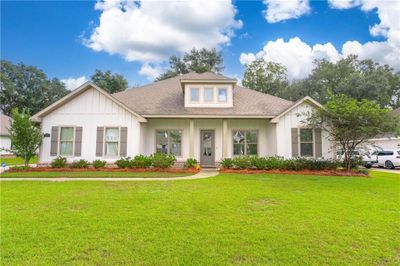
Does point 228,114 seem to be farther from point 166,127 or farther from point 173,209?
point 173,209

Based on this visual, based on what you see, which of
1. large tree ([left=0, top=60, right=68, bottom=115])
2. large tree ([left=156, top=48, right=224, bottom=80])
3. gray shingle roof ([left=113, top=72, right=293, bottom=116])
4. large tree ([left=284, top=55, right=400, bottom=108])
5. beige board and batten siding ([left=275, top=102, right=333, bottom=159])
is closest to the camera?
beige board and batten siding ([left=275, top=102, right=333, bottom=159])

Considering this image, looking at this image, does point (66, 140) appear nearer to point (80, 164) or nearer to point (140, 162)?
point (80, 164)

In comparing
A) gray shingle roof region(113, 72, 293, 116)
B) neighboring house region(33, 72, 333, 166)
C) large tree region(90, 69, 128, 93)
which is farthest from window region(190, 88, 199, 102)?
large tree region(90, 69, 128, 93)

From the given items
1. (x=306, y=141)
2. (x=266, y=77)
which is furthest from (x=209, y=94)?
(x=266, y=77)

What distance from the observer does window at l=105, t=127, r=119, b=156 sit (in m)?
14.1

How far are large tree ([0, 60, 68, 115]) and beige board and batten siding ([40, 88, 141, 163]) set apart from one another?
3754 centimetres

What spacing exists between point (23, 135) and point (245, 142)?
1288cm

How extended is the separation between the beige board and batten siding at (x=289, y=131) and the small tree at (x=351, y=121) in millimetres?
684

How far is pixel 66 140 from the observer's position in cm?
1412

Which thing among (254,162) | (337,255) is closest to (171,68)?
(254,162)

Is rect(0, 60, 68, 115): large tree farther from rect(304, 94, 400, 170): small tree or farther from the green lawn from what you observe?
rect(304, 94, 400, 170): small tree

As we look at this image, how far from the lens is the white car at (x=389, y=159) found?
699 inches

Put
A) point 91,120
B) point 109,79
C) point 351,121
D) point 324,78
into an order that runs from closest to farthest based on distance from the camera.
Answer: point 351,121 → point 91,120 → point 324,78 → point 109,79

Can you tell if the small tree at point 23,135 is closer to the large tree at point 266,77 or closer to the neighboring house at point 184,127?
the neighboring house at point 184,127
